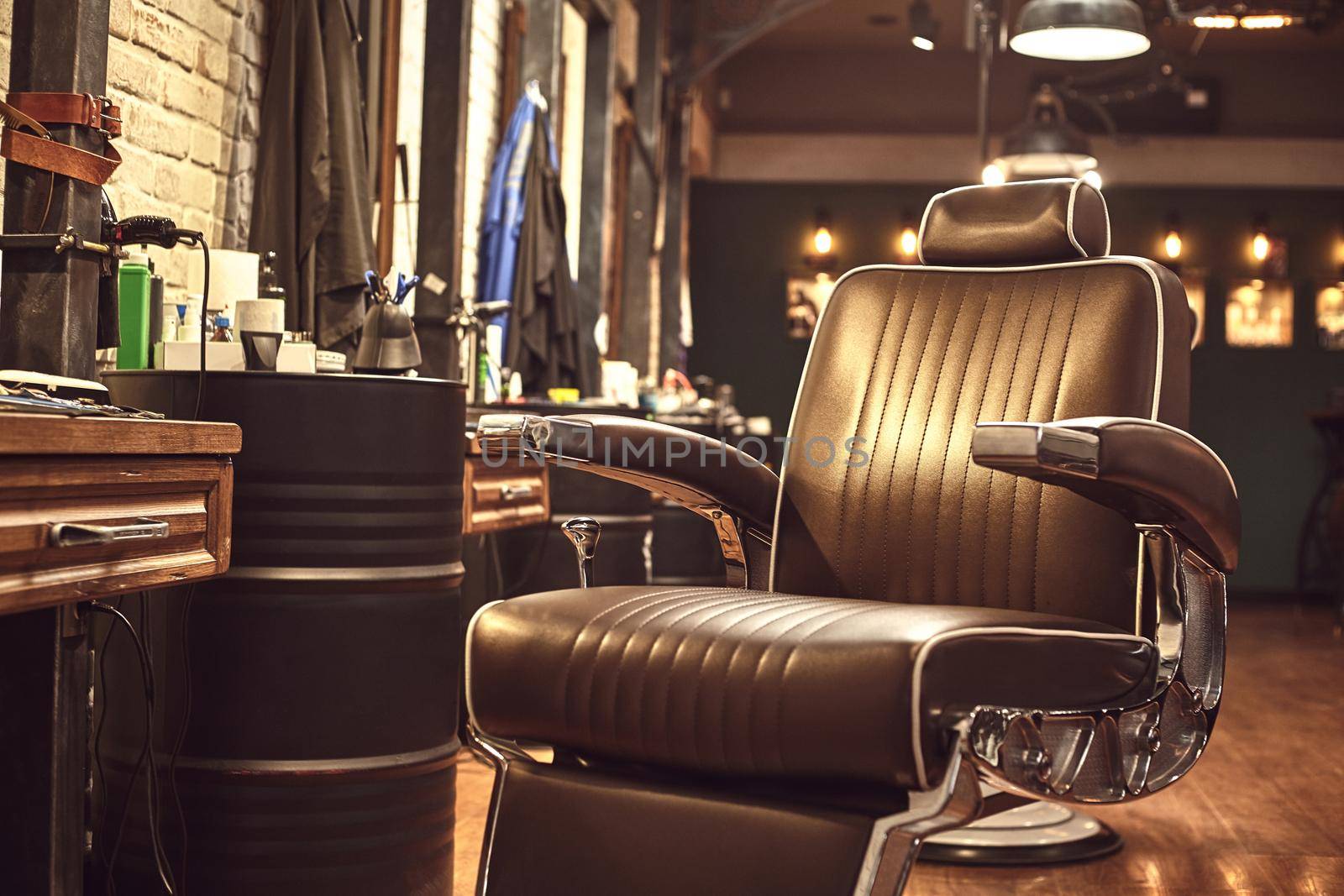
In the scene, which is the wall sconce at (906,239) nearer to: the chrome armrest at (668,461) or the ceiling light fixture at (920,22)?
the ceiling light fixture at (920,22)

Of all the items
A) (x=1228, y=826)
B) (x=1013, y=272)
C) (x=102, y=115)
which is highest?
(x=102, y=115)

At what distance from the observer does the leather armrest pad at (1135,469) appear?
132 cm

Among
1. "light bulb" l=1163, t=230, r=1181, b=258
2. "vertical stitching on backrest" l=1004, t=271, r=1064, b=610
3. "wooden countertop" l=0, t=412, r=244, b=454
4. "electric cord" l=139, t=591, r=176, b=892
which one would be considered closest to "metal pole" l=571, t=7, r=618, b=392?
"electric cord" l=139, t=591, r=176, b=892

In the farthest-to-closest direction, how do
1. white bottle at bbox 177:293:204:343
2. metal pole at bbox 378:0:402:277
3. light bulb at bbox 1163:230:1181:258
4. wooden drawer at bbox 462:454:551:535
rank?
light bulb at bbox 1163:230:1181:258, metal pole at bbox 378:0:402:277, wooden drawer at bbox 462:454:551:535, white bottle at bbox 177:293:204:343

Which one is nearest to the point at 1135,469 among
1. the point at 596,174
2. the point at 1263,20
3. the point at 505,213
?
the point at 505,213

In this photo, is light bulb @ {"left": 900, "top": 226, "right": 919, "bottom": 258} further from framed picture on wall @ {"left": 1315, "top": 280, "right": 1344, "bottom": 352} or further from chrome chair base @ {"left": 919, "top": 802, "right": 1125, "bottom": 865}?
chrome chair base @ {"left": 919, "top": 802, "right": 1125, "bottom": 865}

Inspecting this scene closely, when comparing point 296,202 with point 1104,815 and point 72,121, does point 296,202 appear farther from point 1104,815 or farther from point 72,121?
point 1104,815

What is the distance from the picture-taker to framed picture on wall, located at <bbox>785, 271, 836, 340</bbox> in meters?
9.66

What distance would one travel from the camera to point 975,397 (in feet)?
6.20

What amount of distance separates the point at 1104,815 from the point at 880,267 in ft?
4.70

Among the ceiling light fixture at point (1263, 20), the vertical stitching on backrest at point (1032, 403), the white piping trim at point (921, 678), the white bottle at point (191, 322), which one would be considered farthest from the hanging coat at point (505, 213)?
the ceiling light fixture at point (1263, 20)

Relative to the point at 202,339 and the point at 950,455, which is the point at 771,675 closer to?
the point at 950,455

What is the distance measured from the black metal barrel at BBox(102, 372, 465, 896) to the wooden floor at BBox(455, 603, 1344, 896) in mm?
357

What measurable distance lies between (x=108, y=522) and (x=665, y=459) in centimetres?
66
